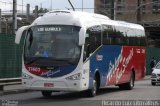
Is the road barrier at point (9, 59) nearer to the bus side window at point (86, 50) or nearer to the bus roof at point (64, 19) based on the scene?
the bus roof at point (64, 19)

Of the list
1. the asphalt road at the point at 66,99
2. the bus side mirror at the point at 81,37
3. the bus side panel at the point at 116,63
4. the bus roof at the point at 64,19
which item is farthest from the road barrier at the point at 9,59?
the bus side mirror at the point at 81,37

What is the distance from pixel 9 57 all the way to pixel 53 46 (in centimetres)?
818

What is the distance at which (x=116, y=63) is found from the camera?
2422cm

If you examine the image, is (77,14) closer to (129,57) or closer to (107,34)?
(107,34)

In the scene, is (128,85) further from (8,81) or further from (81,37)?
(81,37)

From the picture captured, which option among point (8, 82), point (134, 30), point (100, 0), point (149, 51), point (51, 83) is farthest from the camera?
point (100, 0)

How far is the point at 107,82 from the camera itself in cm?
2275

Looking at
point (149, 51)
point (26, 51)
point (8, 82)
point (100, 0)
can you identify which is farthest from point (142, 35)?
point (100, 0)

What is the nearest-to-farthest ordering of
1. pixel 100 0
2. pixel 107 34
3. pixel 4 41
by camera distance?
pixel 107 34 < pixel 4 41 < pixel 100 0

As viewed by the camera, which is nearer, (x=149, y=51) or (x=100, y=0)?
(x=149, y=51)

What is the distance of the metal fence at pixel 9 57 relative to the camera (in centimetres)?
2591

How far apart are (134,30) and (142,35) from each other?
197cm

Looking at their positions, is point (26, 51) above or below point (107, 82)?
above

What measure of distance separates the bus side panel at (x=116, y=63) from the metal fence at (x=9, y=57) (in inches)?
229
